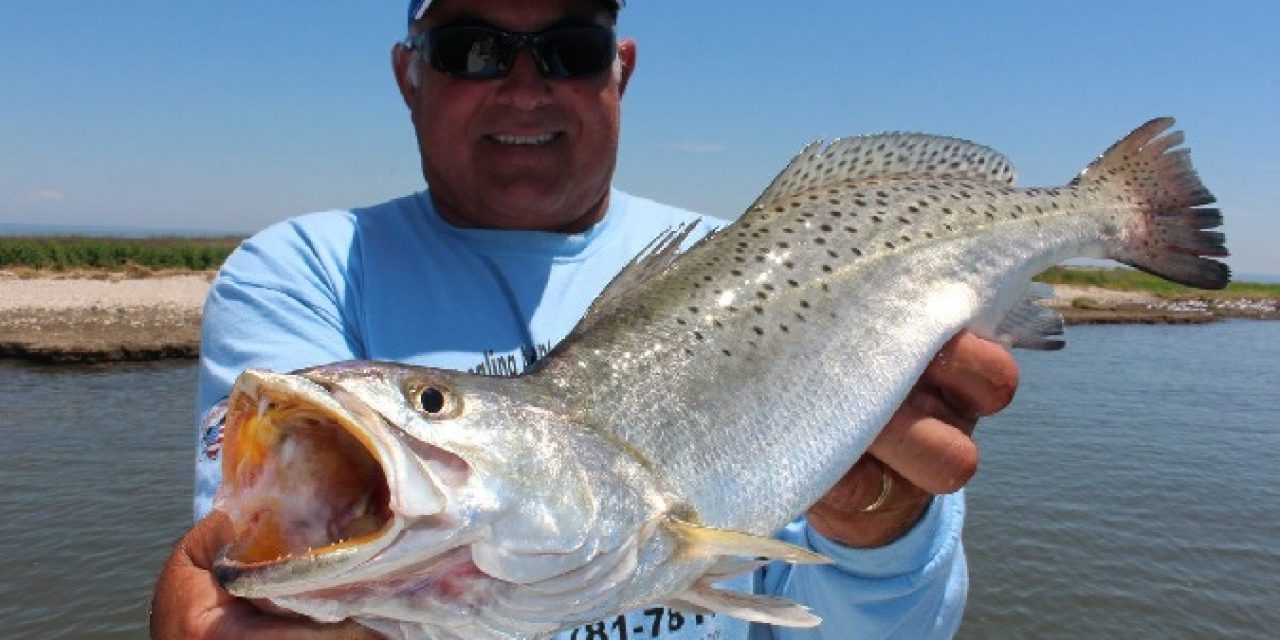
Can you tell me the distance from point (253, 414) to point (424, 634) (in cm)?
53

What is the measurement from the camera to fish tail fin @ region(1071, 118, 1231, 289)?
133 inches

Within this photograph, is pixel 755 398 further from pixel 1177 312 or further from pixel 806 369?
pixel 1177 312

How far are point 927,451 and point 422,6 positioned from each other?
2244mm

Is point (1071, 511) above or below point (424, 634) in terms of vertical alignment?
below

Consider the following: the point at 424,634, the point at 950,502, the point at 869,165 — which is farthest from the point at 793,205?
the point at 424,634

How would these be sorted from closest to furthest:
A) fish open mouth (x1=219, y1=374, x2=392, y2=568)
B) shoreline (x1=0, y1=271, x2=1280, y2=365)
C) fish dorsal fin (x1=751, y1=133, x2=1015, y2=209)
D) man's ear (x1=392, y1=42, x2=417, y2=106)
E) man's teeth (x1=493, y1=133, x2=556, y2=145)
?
1. fish open mouth (x1=219, y1=374, x2=392, y2=568)
2. fish dorsal fin (x1=751, y1=133, x2=1015, y2=209)
3. man's teeth (x1=493, y1=133, x2=556, y2=145)
4. man's ear (x1=392, y1=42, x2=417, y2=106)
5. shoreline (x1=0, y1=271, x2=1280, y2=365)

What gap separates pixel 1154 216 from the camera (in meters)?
3.46

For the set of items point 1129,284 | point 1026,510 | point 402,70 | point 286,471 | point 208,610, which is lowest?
point 1026,510

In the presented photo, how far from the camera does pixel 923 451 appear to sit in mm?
2490

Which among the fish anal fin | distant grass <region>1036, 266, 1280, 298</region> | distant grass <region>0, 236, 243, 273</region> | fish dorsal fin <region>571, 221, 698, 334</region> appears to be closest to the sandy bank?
distant grass <region>0, 236, 243, 273</region>

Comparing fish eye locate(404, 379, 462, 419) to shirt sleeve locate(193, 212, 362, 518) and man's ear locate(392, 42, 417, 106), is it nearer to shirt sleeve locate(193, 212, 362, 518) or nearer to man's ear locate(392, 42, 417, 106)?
shirt sleeve locate(193, 212, 362, 518)

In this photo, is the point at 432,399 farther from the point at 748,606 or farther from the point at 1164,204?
the point at 1164,204

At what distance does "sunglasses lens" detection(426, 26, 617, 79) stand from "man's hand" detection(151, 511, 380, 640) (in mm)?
1848

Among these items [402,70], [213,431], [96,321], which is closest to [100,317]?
[96,321]
